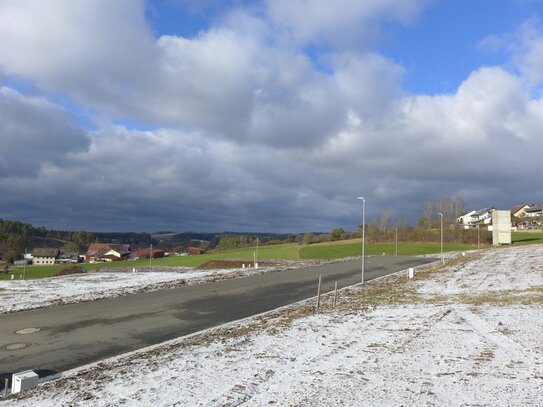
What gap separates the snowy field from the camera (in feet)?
24.5

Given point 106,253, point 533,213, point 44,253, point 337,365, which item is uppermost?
point 533,213

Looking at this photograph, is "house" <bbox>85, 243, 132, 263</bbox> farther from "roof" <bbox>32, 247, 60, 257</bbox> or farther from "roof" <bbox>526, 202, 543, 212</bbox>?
"roof" <bbox>526, 202, 543, 212</bbox>

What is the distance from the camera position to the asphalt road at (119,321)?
38.2 feet

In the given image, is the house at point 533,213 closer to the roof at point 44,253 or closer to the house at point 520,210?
the house at point 520,210

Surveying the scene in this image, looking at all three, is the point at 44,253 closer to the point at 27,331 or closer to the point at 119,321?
the point at 119,321

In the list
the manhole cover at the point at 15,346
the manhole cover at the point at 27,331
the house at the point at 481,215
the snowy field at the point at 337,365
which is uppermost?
the house at the point at 481,215

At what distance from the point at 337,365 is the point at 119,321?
9968 millimetres

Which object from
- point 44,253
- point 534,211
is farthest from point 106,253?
point 534,211

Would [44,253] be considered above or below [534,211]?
below

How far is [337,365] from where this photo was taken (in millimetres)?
9242

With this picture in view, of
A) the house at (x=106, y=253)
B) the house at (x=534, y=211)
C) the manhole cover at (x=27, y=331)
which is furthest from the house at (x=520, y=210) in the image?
the manhole cover at (x=27, y=331)

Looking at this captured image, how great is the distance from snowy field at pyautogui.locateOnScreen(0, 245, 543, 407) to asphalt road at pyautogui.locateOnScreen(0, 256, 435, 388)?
145 centimetres

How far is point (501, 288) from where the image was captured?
2208cm

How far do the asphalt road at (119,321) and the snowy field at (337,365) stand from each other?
1.45 metres
